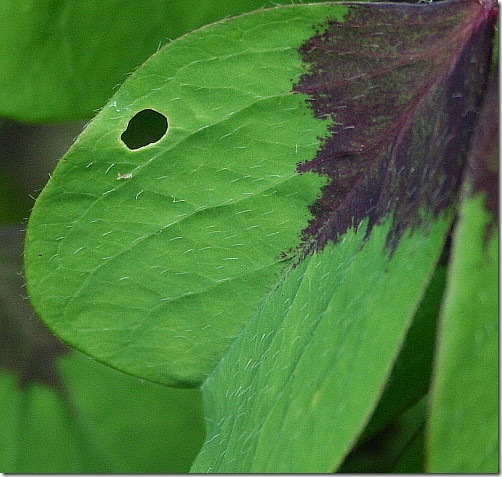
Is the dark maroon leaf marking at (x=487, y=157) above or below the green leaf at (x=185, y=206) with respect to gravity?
below

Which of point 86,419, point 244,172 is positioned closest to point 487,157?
point 244,172

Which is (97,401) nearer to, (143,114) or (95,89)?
(95,89)

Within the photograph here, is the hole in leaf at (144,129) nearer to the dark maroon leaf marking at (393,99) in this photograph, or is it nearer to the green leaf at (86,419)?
the dark maroon leaf marking at (393,99)

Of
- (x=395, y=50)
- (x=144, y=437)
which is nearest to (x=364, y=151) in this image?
(x=395, y=50)

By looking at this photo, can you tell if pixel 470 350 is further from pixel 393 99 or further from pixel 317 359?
pixel 393 99

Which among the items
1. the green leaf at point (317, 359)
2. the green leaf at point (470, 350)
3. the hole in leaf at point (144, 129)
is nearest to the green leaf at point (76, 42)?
the hole in leaf at point (144, 129)

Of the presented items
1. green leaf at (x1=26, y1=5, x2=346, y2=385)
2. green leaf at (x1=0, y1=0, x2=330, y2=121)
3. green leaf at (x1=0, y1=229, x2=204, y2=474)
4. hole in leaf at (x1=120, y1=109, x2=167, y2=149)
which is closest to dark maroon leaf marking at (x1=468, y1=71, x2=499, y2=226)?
green leaf at (x1=26, y1=5, x2=346, y2=385)
